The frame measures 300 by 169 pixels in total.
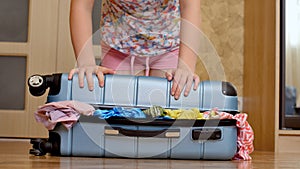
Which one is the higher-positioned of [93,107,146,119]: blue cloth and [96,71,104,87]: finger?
[96,71,104,87]: finger

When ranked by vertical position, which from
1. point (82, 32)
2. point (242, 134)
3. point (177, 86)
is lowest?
point (242, 134)

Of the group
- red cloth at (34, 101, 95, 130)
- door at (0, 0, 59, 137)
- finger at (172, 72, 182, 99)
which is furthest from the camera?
door at (0, 0, 59, 137)

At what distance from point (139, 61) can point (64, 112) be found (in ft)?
1.62

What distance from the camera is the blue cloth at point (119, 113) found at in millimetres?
1303

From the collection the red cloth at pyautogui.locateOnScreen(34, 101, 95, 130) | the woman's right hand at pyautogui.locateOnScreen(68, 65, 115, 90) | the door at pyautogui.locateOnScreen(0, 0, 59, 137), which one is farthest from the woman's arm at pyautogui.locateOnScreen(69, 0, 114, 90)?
the door at pyautogui.locateOnScreen(0, 0, 59, 137)

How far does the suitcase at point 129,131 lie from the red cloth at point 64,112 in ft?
0.05

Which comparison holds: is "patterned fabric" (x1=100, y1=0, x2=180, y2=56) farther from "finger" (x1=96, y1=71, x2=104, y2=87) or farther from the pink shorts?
"finger" (x1=96, y1=71, x2=104, y2=87)

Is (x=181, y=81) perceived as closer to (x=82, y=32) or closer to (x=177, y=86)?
(x=177, y=86)

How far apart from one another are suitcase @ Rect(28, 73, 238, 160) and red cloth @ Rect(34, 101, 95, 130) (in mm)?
16

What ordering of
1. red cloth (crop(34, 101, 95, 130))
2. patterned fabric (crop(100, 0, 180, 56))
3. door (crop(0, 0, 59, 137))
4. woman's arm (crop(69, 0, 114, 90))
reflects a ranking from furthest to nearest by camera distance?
door (crop(0, 0, 59, 137)) → patterned fabric (crop(100, 0, 180, 56)) → woman's arm (crop(69, 0, 114, 90)) → red cloth (crop(34, 101, 95, 130))

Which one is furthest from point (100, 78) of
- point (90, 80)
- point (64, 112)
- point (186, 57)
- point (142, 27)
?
point (142, 27)

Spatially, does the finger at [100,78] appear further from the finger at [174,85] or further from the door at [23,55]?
the door at [23,55]

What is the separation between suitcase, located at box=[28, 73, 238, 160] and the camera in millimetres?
1297

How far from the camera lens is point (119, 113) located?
1306 mm
